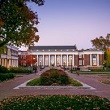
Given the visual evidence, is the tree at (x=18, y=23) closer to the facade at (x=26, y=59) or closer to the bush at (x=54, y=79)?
the bush at (x=54, y=79)

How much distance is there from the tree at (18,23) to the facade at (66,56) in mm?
118867

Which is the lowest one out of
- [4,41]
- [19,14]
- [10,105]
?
[10,105]

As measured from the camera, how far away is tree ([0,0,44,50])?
2495 cm

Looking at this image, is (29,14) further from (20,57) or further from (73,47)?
(73,47)

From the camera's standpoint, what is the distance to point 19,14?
2647cm

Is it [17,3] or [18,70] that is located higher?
[17,3]

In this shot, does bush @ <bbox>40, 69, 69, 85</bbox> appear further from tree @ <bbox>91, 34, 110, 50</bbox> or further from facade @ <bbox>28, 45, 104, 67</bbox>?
facade @ <bbox>28, 45, 104, 67</bbox>

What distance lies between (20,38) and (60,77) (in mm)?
6258

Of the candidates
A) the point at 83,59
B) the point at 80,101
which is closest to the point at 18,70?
the point at 80,101

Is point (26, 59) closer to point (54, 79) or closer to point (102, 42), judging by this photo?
point (102, 42)

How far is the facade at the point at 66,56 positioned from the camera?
495 ft

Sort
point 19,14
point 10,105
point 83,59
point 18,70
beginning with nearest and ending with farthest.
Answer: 1. point 10,105
2. point 19,14
3. point 18,70
4. point 83,59

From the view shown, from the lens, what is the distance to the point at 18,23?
28219 millimetres

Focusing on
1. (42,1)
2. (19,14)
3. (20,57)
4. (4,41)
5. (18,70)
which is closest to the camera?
(42,1)
